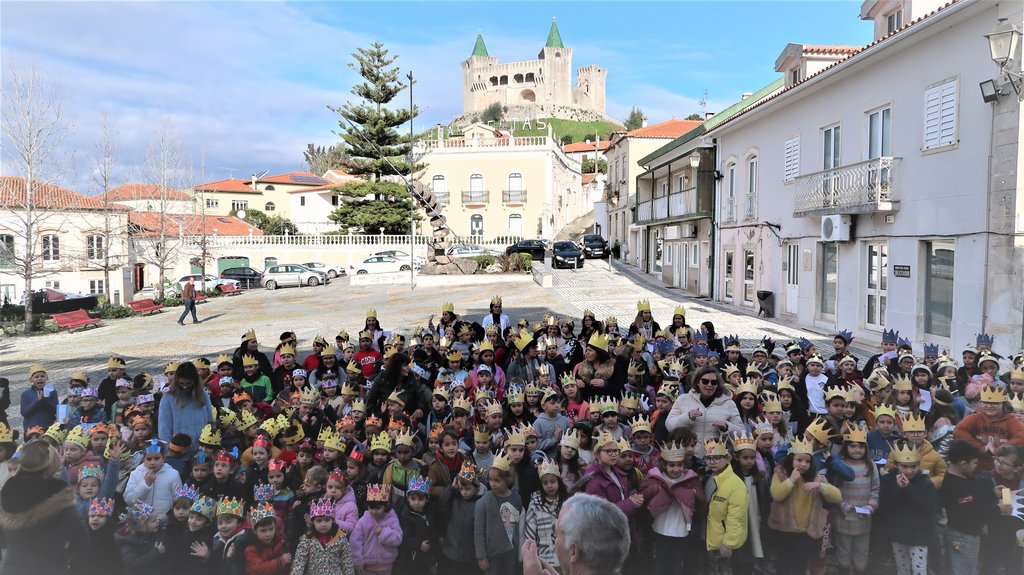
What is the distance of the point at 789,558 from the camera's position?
4613 millimetres

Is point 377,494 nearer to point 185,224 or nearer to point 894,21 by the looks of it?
point 894,21

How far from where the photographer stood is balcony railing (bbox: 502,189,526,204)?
2042 inches

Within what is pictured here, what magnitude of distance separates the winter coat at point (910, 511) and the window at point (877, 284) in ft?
35.5

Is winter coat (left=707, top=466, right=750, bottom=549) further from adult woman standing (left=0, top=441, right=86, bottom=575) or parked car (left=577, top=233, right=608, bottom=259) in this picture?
parked car (left=577, top=233, right=608, bottom=259)

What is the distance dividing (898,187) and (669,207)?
14.8 meters

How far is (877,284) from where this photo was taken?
1445cm

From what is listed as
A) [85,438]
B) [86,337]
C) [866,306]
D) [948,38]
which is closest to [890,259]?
[866,306]

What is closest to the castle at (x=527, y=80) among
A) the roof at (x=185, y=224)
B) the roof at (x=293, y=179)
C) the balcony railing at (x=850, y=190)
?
the roof at (x=293, y=179)

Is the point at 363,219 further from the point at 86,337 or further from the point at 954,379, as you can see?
the point at 954,379

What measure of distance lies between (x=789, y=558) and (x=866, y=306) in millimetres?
12028

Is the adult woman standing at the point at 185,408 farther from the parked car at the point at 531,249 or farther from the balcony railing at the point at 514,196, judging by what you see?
the balcony railing at the point at 514,196

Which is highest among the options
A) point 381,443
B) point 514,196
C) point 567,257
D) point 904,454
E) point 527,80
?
point 527,80

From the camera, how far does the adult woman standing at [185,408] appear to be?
585 cm

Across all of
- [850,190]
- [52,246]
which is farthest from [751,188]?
[52,246]
